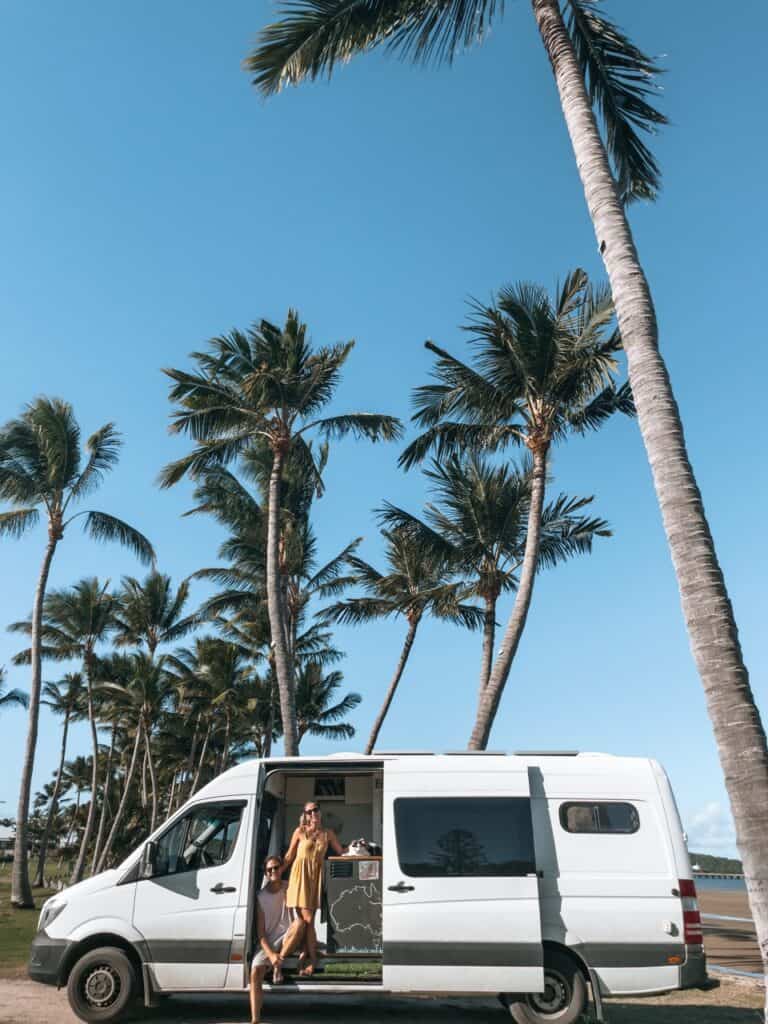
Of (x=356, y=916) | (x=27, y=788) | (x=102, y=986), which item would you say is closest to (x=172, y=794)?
(x=27, y=788)

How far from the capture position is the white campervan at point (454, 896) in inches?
326

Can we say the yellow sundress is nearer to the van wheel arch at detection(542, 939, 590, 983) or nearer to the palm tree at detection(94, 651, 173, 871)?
the van wheel arch at detection(542, 939, 590, 983)

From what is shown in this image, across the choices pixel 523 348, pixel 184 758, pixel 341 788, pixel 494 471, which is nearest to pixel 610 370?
pixel 523 348

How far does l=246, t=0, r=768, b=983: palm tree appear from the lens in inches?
218

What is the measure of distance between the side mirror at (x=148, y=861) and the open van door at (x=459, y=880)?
8.28ft

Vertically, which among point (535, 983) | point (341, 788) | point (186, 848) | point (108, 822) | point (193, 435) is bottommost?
point (535, 983)

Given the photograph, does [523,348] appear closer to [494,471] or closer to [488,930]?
[494,471]

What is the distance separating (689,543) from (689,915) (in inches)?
171

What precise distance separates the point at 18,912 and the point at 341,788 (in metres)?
15.7

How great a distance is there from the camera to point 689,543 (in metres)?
6.23

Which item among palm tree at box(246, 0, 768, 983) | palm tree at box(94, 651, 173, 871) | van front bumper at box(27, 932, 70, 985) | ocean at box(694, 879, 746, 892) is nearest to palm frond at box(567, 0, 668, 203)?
palm tree at box(246, 0, 768, 983)

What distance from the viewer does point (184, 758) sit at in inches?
2215

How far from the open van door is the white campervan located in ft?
0.05

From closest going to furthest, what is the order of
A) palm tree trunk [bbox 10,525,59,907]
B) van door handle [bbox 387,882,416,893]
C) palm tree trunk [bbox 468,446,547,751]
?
van door handle [bbox 387,882,416,893] < palm tree trunk [bbox 468,446,547,751] < palm tree trunk [bbox 10,525,59,907]
